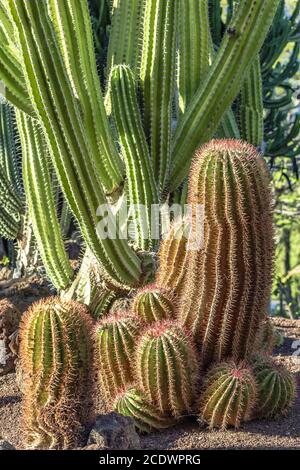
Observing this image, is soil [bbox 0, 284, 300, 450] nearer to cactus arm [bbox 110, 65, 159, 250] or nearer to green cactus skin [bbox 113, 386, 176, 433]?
green cactus skin [bbox 113, 386, 176, 433]

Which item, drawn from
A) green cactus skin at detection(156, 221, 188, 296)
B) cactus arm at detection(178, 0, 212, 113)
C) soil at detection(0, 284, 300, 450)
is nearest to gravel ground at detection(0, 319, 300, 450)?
soil at detection(0, 284, 300, 450)

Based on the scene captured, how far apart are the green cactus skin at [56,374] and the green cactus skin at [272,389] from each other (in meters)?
0.78

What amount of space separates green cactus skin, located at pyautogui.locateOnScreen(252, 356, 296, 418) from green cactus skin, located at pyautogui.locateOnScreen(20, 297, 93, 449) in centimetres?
78

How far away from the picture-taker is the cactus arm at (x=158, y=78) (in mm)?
4711

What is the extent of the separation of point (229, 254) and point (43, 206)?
1.78 meters

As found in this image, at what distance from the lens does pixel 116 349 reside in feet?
12.1

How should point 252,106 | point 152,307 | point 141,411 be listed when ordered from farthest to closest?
point 252,106, point 152,307, point 141,411

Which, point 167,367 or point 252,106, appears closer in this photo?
point 167,367

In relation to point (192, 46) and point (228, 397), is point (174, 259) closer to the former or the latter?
point (228, 397)

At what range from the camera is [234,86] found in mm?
4805

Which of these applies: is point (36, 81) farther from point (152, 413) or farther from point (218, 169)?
point (152, 413)

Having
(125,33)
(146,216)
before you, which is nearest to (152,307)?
(146,216)

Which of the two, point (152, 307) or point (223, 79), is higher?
point (223, 79)
